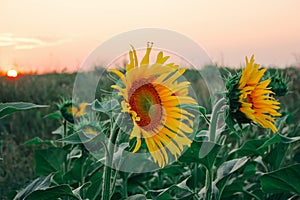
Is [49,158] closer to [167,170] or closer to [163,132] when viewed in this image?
[167,170]

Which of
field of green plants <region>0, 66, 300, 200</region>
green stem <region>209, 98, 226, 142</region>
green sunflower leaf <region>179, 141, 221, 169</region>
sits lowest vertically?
field of green plants <region>0, 66, 300, 200</region>

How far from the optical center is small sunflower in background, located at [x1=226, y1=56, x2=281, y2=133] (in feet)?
3.90

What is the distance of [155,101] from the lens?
3.46 feet

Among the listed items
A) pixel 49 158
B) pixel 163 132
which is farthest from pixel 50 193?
pixel 49 158

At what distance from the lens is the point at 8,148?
3516 mm

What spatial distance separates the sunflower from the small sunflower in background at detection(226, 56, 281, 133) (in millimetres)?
143

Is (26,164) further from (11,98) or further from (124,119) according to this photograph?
(124,119)

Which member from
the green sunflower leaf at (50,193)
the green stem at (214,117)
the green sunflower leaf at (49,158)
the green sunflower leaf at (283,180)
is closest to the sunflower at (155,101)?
the green stem at (214,117)

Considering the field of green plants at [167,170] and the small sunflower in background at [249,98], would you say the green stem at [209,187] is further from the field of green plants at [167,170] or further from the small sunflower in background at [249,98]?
the small sunflower in background at [249,98]

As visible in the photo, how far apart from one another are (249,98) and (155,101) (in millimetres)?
261

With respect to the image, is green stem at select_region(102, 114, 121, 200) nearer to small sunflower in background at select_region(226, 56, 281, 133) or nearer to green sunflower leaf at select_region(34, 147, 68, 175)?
small sunflower in background at select_region(226, 56, 281, 133)

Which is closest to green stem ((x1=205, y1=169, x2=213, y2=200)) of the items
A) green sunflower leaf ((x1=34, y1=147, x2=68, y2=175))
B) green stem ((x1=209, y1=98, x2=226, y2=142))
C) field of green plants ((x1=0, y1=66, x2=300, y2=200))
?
field of green plants ((x1=0, y1=66, x2=300, y2=200))

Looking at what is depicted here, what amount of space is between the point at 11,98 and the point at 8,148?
91 cm

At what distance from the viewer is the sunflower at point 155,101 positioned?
100 cm
